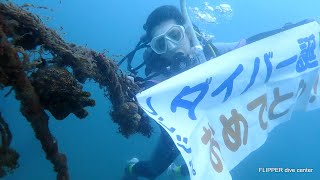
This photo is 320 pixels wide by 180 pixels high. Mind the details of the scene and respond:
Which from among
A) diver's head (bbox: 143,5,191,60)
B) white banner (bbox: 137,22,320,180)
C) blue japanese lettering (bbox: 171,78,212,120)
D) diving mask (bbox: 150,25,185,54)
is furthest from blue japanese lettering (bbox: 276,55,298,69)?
diving mask (bbox: 150,25,185,54)

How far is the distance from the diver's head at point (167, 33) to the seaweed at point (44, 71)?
1951 millimetres

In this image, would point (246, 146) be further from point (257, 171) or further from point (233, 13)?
point (233, 13)

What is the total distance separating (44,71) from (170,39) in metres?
2.55

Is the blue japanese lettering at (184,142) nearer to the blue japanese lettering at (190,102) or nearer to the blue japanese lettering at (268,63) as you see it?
the blue japanese lettering at (190,102)

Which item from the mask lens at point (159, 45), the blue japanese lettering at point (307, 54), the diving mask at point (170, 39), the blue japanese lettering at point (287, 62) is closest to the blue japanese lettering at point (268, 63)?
the blue japanese lettering at point (287, 62)

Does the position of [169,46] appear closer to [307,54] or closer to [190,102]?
[307,54]

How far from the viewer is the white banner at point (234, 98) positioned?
2316 mm

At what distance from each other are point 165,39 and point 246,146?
2.04 metres

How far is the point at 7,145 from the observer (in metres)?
2.08

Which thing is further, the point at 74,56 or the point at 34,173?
the point at 34,173

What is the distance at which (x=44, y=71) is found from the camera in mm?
1997

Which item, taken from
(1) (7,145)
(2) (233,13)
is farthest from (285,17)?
(1) (7,145)

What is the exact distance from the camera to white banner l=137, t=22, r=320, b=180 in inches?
91.2

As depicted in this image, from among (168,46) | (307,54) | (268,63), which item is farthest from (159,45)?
(307,54)
